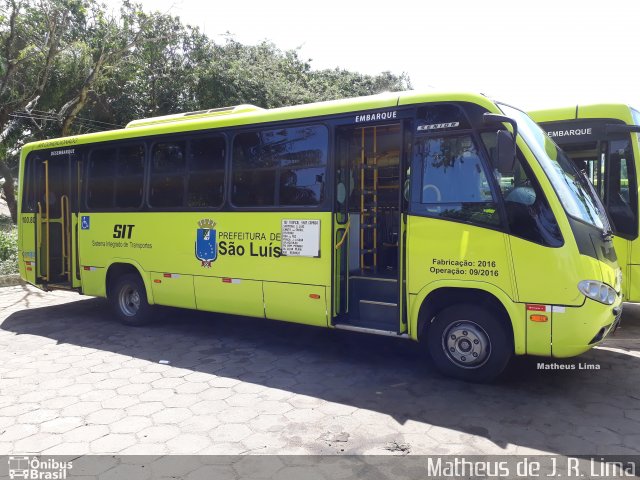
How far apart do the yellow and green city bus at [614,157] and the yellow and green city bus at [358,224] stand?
1924 millimetres

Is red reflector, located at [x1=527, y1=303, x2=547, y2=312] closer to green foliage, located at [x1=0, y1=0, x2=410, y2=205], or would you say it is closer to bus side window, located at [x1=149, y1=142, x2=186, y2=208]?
bus side window, located at [x1=149, y1=142, x2=186, y2=208]

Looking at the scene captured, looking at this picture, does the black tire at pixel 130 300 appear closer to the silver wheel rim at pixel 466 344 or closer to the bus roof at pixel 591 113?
the silver wheel rim at pixel 466 344

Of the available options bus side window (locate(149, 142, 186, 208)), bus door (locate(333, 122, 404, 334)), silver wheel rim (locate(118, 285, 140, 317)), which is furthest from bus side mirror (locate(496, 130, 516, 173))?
silver wheel rim (locate(118, 285, 140, 317))

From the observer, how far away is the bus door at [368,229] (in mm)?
5711

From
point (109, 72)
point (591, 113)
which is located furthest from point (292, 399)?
point (109, 72)

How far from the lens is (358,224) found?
6254 millimetres

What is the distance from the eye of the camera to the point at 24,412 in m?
4.56

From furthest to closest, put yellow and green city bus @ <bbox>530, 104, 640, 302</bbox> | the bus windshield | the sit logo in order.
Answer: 1. yellow and green city bus @ <bbox>530, 104, 640, 302</bbox>
2. the bus windshield
3. the sit logo

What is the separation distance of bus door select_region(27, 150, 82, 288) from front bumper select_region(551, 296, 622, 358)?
24.1 ft

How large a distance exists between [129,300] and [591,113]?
7.39 m

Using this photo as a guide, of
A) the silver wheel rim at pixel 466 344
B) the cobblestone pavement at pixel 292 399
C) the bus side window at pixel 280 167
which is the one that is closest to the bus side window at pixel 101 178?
the cobblestone pavement at pixel 292 399

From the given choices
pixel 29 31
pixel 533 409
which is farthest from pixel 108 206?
pixel 29 31

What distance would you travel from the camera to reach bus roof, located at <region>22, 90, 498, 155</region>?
5.20 metres

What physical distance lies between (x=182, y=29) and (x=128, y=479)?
834 inches
